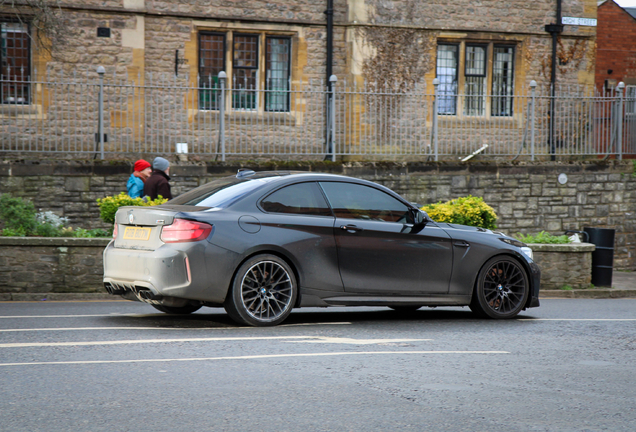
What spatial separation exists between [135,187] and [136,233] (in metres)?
4.98

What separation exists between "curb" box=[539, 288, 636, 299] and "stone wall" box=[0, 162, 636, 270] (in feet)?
13.1

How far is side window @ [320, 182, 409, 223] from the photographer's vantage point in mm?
8852

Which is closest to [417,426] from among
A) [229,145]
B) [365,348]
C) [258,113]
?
[365,348]

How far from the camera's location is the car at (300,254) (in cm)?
797

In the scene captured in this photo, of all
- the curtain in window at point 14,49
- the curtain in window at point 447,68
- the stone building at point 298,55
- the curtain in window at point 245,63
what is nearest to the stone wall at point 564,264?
the stone building at point 298,55

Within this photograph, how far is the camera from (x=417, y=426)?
471 cm

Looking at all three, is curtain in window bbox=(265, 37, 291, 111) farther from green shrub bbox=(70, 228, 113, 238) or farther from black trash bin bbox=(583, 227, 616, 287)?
black trash bin bbox=(583, 227, 616, 287)

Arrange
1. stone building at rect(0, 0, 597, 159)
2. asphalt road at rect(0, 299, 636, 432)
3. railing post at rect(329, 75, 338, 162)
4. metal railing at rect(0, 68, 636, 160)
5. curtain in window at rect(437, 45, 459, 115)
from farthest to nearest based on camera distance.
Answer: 1. curtain in window at rect(437, 45, 459, 115)
2. stone building at rect(0, 0, 597, 159)
3. railing post at rect(329, 75, 338, 162)
4. metal railing at rect(0, 68, 636, 160)
5. asphalt road at rect(0, 299, 636, 432)

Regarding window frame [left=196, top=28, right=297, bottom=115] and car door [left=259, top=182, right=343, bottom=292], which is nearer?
car door [left=259, top=182, right=343, bottom=292]

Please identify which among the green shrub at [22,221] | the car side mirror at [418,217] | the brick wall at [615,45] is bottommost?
the green shrub at [22,221]

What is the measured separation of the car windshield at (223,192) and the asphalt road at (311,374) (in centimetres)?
126

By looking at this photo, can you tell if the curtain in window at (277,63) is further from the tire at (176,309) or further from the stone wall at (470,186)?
the tire at (176,309)

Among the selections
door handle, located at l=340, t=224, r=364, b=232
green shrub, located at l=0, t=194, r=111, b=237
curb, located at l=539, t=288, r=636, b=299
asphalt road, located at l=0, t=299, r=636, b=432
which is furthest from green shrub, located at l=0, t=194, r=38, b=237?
curb, located at l=539, t=288, r=636, b=299

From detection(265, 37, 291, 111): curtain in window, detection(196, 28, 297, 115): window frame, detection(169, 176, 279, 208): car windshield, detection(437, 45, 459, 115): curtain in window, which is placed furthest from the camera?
detection(437, 45, 459, 115): curtain in window
